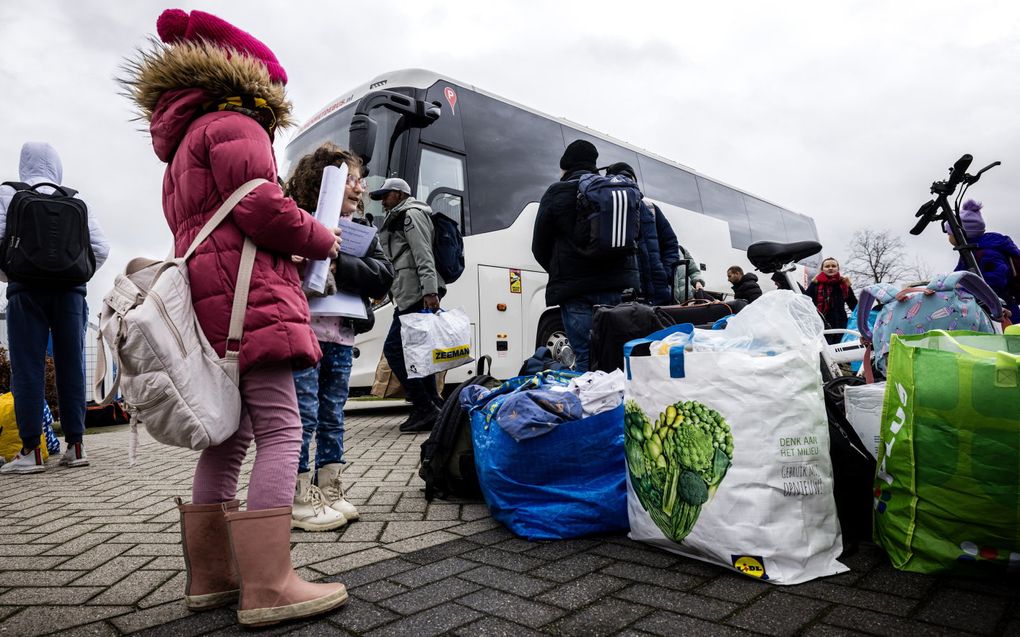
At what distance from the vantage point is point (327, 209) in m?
2.21

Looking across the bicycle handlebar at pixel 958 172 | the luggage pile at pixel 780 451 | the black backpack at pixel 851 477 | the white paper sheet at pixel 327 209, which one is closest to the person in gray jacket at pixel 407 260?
the luggage pile at pixel 780 451

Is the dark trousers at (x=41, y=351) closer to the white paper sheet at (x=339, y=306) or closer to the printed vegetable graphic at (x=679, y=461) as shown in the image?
the white paper sheet at (x=339, y=306)

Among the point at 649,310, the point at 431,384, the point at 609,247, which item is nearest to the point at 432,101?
the point at 431,384

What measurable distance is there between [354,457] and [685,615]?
10.3 feet

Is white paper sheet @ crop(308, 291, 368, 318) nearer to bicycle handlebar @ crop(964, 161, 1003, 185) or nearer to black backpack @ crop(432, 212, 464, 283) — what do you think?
black backpack @ crop(432, 212, 464, 283)

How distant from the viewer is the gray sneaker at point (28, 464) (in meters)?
4.34

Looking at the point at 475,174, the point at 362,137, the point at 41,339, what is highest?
the point at 475,174

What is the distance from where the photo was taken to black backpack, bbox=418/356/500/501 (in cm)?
297

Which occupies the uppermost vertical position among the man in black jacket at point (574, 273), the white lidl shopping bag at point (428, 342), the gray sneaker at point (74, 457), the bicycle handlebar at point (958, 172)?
the bicycle handlebar at point (958, 172)

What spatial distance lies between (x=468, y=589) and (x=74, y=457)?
404cm

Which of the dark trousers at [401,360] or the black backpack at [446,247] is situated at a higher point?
the black backpack at [446,247]

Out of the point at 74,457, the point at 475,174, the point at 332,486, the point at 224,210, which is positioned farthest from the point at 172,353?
the point at 475,174

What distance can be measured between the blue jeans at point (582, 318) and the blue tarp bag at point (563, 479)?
1.53 metres

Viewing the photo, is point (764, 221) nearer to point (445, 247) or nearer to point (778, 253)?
point (778, 253)
